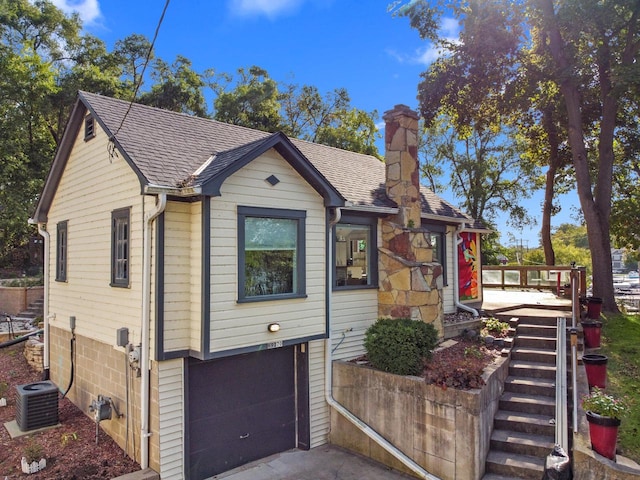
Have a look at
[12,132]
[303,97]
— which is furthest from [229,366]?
[303,97]

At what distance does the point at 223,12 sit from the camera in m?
5.88

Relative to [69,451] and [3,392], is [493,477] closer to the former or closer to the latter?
[69,451]

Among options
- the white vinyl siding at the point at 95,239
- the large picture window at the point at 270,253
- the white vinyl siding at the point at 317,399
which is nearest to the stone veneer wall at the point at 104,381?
the white vinyl siding at the point at 95,239

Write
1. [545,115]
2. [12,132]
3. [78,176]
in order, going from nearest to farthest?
[78,176], [545,115], [12,132]

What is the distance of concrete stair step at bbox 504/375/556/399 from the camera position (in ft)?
25.0

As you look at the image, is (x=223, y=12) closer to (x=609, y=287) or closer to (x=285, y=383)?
(x=285, y=383)

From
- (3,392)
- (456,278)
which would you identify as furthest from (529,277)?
(3,392)

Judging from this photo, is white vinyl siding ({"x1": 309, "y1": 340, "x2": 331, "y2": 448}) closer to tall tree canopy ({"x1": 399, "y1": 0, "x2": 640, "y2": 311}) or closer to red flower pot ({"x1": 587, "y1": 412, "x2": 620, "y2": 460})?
red flower pot ({"x1": 587, "y1": 412, "x2": 620, "y2": 460})

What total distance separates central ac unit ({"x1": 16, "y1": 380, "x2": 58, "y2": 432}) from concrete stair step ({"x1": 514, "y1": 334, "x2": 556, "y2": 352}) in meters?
9.34

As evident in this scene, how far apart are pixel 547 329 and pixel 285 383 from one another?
575cm

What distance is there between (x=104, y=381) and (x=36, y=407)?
1.36 metres

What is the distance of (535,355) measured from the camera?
28.1 ft

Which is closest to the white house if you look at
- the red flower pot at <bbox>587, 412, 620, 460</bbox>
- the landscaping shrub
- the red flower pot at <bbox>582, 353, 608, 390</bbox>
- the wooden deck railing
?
the landscaping shrub

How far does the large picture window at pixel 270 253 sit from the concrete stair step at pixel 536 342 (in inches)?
196
